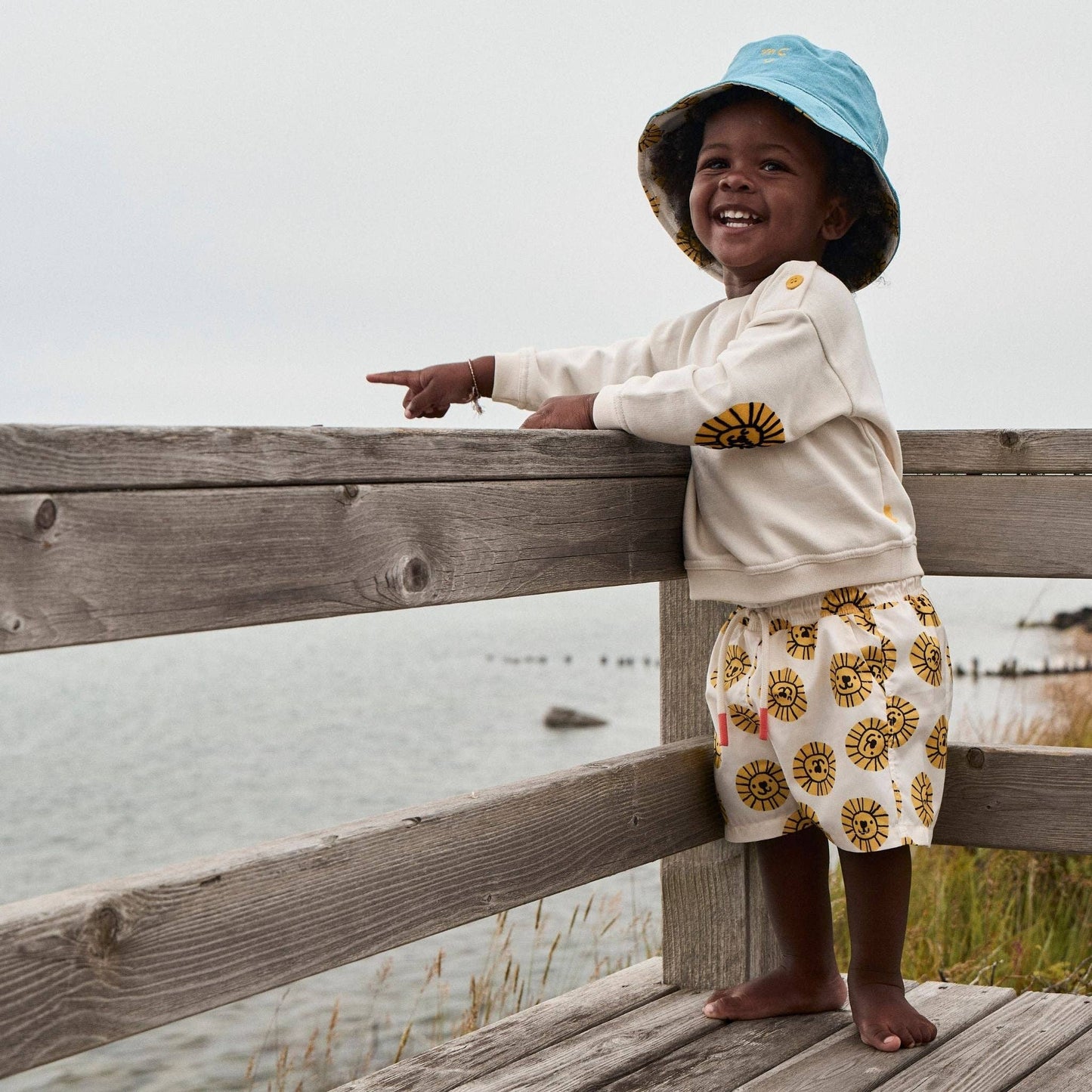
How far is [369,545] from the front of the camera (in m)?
1.67

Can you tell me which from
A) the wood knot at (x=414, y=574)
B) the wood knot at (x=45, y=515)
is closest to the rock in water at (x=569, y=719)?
the wood knot at (x=414, y=574)

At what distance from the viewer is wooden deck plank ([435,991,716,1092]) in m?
2.01

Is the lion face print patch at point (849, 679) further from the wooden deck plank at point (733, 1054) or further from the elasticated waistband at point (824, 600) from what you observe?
the wooden deck plank at point (733, 1054)

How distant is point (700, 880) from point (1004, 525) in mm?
814

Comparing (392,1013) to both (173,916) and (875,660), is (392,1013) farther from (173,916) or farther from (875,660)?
(173,916)

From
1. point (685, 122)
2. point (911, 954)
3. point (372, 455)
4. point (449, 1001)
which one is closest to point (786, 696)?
point (372, 455)

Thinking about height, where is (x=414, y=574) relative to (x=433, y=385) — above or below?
below

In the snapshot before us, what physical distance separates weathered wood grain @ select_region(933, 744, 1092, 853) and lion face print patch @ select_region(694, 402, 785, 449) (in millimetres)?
713

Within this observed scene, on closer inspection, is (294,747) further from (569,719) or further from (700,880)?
(700,880)

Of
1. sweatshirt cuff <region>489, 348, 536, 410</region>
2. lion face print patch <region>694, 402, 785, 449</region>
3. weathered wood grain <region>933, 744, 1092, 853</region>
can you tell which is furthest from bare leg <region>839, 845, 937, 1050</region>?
sweatshirt cuff <region>489, 348, 536, 410</region>

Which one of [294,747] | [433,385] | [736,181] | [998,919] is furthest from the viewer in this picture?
[294,747]

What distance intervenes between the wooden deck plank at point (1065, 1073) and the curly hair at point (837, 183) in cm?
132

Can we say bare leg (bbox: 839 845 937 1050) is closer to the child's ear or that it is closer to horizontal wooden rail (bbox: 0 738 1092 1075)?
horizontal wooden rail (bbox: 0 738 1092 1075)

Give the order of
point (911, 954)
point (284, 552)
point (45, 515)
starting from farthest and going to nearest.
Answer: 1. point (911, 954)
2. point (284, 552)
3. point (45, 515)
